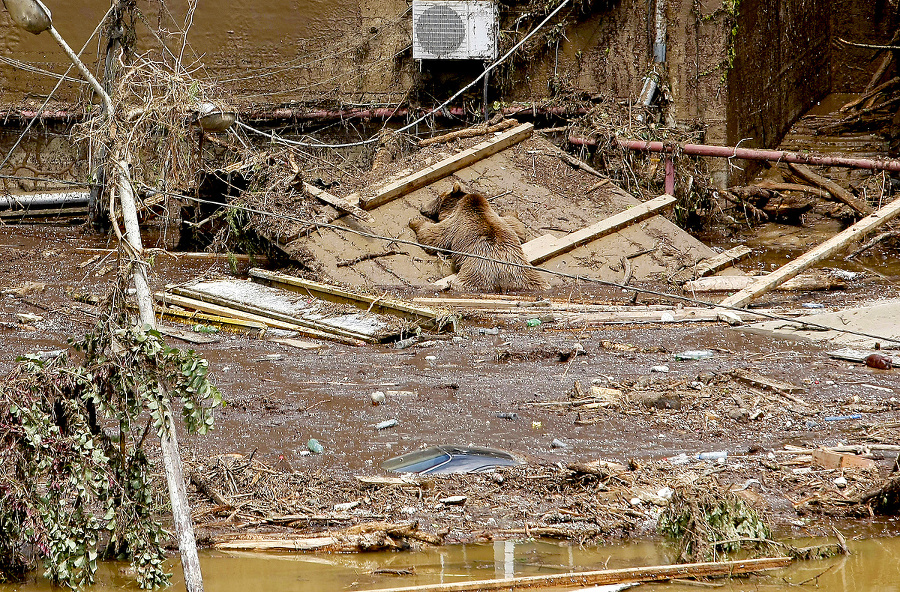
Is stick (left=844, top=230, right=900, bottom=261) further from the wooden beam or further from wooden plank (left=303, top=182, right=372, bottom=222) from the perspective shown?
wooden plank (left=303, top=182, right=372, bottom=222)

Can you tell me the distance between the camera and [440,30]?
14773 mm

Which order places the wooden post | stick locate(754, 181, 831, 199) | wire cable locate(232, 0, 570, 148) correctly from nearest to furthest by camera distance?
A: 1. the wooden post
2. stick locate(754, 181, 831, 199)
3. wire cable locate(232, 0, 570, 148)

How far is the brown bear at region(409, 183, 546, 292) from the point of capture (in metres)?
10.8

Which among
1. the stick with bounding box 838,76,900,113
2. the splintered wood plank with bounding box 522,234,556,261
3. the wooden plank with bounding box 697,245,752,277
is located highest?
the stick with bounding box 838,76,900,113

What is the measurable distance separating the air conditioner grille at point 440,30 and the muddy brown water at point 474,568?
35.8 ft

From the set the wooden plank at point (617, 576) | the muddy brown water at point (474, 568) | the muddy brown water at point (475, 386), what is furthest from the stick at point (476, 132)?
the wooden plank at point (617, 576)

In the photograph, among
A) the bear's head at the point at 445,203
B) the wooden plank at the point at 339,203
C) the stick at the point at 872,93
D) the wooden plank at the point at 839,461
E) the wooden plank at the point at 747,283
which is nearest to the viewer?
the wooden plank at the point at 839,461

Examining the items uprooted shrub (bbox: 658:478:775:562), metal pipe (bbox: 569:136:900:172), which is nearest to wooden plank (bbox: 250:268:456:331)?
uprooted shrub (bbox: 658:478:775:562)

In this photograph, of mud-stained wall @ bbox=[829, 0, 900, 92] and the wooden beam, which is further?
mud-stained wall @ bbox=[829, 0, 900, 92]

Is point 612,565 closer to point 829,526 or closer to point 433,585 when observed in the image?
point 433,585

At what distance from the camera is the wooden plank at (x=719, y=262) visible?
36.7 feet

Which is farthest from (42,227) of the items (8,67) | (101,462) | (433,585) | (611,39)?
(433,585)

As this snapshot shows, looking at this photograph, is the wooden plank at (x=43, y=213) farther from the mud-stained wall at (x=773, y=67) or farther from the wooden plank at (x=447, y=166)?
the mud-stained wall at (x=773, y=67)

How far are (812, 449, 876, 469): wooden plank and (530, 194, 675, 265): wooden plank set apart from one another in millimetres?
5471
